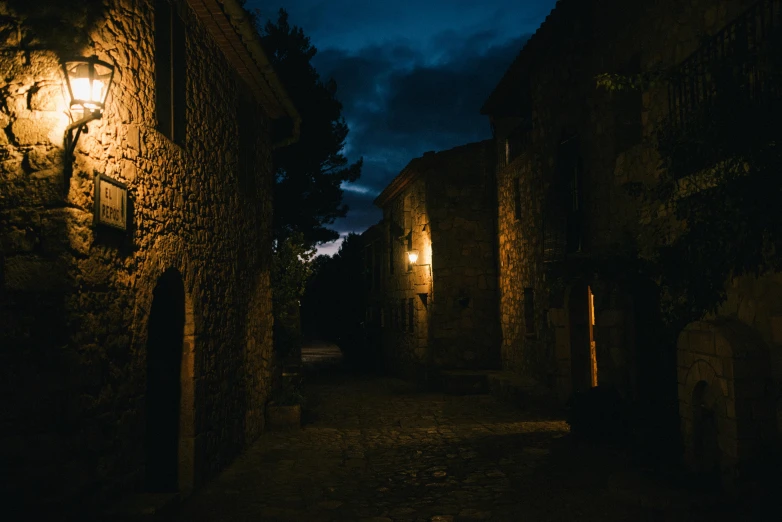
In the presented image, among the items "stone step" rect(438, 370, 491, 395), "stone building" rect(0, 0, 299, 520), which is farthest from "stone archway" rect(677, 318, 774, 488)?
"stone step" rect(438, 370, 491, 395)

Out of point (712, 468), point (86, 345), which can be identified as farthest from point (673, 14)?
point (86, 345)

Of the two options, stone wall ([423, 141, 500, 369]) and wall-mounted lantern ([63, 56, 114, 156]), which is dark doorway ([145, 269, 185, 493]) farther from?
stone wall ([423, 141, 500, 369])

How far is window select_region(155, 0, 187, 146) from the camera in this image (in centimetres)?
568

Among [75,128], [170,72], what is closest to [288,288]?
[170,72]

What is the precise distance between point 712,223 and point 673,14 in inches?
147

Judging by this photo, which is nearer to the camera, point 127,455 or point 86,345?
point 86,345

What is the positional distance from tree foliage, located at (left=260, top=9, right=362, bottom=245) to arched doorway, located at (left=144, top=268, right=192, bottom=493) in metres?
16.9

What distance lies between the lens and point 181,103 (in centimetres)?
629

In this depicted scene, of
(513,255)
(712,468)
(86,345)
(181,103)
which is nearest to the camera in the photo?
(86,345)

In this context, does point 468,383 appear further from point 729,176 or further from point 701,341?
point 729,176

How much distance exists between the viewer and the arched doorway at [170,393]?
6.13 meters

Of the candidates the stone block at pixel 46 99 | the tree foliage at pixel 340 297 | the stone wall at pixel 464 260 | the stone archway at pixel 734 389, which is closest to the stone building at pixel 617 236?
the stone archway at pixel 734 389

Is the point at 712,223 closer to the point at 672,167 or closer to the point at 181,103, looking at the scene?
the point at 672,167

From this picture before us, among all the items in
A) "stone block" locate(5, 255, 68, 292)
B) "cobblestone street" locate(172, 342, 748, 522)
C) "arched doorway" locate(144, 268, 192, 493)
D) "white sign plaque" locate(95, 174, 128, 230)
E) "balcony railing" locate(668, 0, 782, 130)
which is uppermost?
"balcony railing" locate(668, 0, 782, 130)
